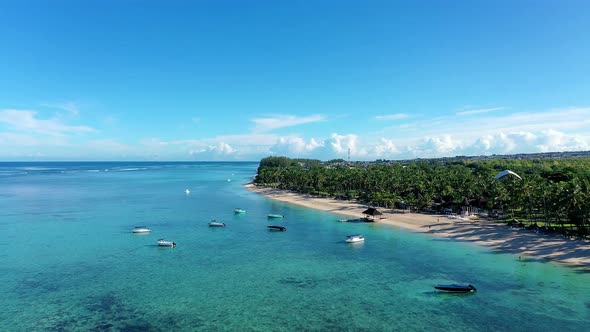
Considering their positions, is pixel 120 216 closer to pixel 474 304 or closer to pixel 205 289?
pixel 205 289

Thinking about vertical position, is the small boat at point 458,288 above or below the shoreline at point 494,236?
below

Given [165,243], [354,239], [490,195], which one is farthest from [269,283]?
[490,195]

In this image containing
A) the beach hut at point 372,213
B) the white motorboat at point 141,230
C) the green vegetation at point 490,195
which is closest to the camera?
the green vegetation at point 490,195

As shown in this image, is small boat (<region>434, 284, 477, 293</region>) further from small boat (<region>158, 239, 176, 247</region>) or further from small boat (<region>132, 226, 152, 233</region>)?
small boat (<region>132, 226, 152, 233</region>)

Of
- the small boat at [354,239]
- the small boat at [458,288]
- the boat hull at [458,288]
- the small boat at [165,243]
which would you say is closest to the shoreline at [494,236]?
the small boat at [354,239]

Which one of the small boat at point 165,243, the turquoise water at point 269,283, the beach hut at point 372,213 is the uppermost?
the beach hut at point 372,213

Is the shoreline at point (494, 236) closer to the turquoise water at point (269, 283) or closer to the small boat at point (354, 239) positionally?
the turquoise water at point (269, 283)
